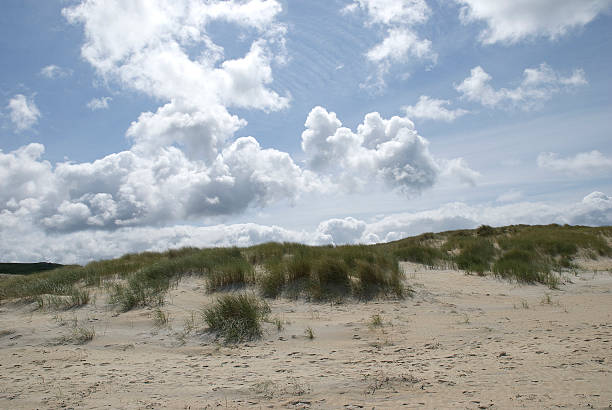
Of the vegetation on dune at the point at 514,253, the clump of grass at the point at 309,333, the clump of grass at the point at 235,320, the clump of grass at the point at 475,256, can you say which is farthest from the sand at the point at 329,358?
the clump of grass at the point at 475,256

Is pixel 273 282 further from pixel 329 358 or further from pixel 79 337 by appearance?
pixel 329 358

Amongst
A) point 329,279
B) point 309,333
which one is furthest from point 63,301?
point 329,279

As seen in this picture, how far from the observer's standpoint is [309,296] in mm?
8352

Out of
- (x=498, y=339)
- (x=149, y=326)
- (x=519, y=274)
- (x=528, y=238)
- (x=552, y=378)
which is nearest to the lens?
(x=552, y=378)

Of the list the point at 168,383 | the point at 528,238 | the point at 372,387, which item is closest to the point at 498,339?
the point at 372,387

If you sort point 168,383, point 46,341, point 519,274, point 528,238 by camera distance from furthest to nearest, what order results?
point 528,238 < point 519,274 < point 46,341 < point 168,383

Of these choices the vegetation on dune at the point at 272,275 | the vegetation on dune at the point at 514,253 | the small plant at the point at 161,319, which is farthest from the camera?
the vegetation on dune at the point at 514,253

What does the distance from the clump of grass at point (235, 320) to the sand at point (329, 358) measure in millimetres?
197

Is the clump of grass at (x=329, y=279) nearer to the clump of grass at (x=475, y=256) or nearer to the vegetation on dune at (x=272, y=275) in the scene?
the vegetation on dune at (x=272, y=275)

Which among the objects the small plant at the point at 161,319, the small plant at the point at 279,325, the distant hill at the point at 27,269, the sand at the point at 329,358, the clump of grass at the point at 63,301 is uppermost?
the distant hill at the point at 27,269

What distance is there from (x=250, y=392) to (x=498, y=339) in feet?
12.0

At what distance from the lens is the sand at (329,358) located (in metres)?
3.63

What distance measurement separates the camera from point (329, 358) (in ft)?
15.7

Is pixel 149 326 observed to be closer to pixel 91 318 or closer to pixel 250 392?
pixel 91 318
